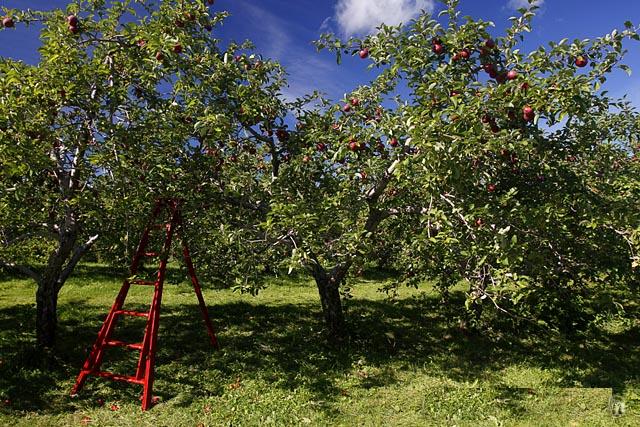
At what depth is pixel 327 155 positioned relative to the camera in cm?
847

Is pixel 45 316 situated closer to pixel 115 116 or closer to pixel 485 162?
pixel 115 116

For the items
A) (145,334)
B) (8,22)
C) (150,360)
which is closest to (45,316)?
(145,334)

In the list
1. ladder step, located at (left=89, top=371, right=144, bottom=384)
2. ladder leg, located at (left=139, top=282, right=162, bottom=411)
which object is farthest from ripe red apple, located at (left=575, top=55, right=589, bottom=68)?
ladder step, located at (left=89, top=371, right=144, bottom=384)

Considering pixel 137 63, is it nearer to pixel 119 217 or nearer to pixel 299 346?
pixel 119 217

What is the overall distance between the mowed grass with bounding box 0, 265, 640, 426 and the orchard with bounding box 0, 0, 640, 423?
64 centimetres

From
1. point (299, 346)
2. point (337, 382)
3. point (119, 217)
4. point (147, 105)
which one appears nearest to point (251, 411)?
point (337, 382)

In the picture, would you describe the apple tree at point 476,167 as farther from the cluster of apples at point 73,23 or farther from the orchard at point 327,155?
the cluster of apples at point 73,23

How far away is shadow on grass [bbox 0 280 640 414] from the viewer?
7.88 m

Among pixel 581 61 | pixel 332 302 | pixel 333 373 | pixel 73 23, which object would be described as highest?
pixel 73 23

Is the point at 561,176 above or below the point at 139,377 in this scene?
above

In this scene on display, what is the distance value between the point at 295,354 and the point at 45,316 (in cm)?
516

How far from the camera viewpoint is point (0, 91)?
691 centimetres

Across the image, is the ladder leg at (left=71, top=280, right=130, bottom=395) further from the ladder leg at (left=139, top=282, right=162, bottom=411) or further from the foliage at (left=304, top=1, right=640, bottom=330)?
the foliage at (left=304, top=1, right=640, bottom=330)

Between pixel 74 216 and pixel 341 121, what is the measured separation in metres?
5.53
